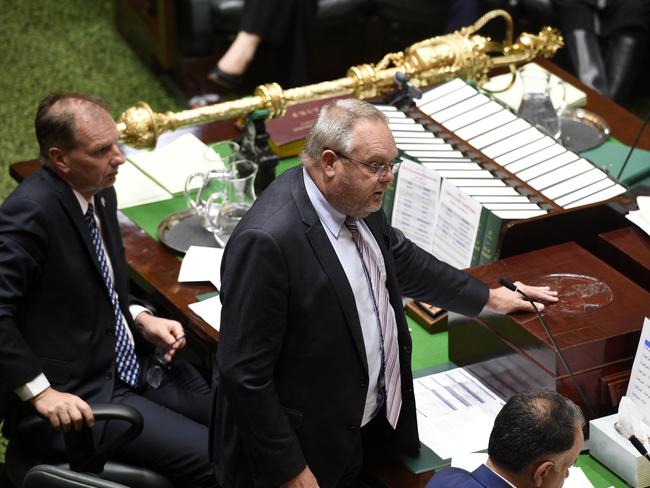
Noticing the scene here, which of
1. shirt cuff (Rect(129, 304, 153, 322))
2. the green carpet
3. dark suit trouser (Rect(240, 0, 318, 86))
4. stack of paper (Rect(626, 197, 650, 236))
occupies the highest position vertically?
stack of paper (Rect(626, 197, 650, 236))

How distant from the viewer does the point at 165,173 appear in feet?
12.3

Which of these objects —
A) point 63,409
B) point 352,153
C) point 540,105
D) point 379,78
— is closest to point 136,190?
point 379,78

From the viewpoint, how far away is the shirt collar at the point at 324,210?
2.48 meters

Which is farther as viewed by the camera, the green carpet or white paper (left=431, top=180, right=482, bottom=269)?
the green carpet

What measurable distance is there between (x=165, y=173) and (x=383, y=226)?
4.20 ft

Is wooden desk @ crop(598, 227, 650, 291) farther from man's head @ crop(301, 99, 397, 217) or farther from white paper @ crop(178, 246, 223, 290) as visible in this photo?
white paper @ crop(178, 246, 223, 290)

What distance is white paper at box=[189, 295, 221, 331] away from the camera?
3102mm

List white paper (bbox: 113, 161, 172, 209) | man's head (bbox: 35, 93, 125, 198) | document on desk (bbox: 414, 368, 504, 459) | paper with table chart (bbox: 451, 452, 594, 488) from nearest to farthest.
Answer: paper with table chart (bbox: 451, 452, 594, 488) < document on desk (bbox: 414, 368, 504, 459) < man's head (bbox: 35, 93, 125, 198) < white paper (bbox: 113, 161, 172, 209)

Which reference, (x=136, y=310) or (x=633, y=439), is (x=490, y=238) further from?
(x=136, y=310)

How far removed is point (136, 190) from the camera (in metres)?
3.71

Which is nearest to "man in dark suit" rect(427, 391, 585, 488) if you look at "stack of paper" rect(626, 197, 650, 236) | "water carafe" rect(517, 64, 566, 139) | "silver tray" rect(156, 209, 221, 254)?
"stack of paper" rect(626, 197, 650, 236)

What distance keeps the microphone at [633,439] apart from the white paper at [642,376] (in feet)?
0.24

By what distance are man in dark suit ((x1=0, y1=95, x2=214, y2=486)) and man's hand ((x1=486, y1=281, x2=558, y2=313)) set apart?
0.78 metres

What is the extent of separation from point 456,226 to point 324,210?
80cm
